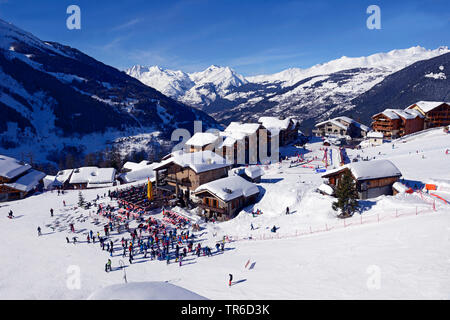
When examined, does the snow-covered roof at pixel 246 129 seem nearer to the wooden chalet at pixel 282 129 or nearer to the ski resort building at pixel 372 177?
the wooden chalet at pixel 282 129

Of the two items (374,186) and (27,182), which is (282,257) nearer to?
(374,186)

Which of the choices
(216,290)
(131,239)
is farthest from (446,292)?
(131,239)

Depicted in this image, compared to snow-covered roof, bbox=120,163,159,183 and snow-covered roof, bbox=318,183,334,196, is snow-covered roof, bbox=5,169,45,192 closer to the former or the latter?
snow-covered roof, bbox=120,163,159,183

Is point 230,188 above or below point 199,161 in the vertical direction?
below

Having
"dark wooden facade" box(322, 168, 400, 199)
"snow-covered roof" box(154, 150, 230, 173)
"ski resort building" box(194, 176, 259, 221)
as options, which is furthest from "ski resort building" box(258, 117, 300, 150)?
"dark wooden facade" box(322, 168, 400, 199)

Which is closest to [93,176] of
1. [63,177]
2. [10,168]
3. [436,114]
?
[63,177]
